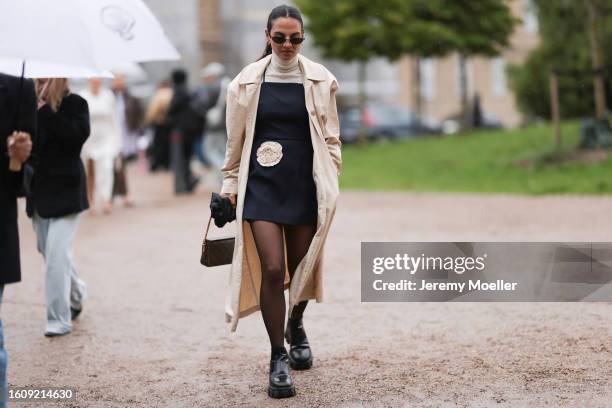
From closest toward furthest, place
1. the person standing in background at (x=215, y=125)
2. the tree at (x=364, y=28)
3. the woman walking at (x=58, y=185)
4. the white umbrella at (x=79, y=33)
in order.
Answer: the white umbrella at (x=79, y=33), the woman walking at (x=58, y=185), the person standing in background at (x=215, y=125), the tree at (x=364, y=28)

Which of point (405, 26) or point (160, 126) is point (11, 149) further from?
point (405, 26)

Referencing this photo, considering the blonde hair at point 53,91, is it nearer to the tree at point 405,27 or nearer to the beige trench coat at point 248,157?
the beige trench coat at point 248,157

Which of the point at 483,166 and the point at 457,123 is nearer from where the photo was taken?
the point at 483,166

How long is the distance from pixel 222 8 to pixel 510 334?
38252mm

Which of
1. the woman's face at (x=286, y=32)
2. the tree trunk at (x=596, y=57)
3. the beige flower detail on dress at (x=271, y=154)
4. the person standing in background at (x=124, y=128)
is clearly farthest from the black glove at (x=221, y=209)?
the tree trunk at (x=596, y=57)

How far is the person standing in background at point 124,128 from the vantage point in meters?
14.8

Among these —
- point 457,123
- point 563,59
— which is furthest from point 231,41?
point 563,59

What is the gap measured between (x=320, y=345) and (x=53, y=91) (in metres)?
2.22

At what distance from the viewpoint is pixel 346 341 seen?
637cm

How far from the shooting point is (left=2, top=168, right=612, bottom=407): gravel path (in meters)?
5.16

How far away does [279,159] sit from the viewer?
522cm

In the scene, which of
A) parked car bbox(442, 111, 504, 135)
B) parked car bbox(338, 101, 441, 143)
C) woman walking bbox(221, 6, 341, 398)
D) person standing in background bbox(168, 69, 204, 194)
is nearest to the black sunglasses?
woman walking bbox(221, 6, 341, 398)

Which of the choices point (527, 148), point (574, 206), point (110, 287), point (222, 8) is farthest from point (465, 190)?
point (222, 8)

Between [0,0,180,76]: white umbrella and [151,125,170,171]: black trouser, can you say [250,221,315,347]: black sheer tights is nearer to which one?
[0,0,180,76]: white umbrella
